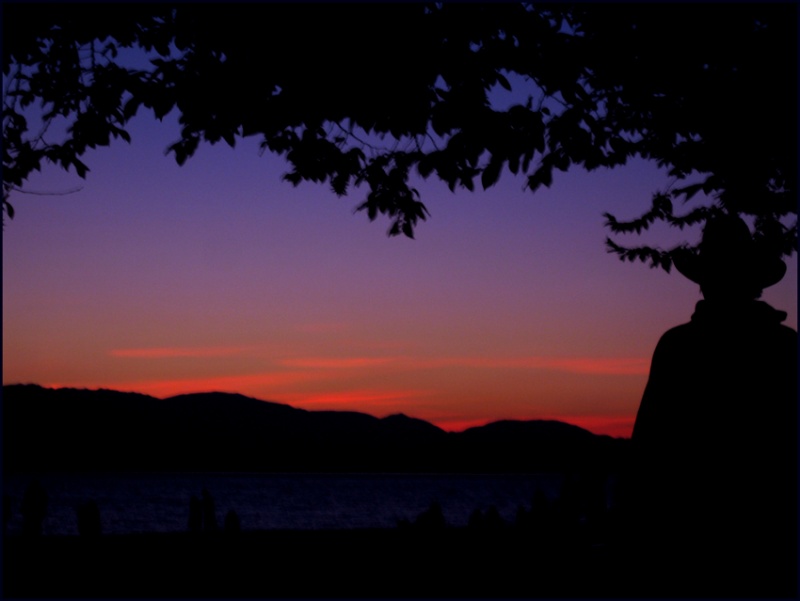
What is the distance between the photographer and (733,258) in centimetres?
316

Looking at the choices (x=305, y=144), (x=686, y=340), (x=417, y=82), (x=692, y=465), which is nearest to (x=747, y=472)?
(x=692, y=465)

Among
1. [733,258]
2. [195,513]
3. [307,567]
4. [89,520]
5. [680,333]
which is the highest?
[733,258]

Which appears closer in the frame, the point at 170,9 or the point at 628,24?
the point at 628,24

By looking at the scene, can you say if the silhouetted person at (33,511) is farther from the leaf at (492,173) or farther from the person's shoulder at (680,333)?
the person's shoulder at (680,333)

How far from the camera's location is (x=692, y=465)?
117 inches

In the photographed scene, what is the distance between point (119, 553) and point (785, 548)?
955 cm

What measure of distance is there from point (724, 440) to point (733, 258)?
0.69 meters

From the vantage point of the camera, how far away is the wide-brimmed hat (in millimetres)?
3160

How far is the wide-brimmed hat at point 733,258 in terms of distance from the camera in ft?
10.4

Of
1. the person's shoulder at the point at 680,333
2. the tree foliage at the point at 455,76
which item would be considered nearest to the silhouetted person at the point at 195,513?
the tree foliage at the point at 455,76

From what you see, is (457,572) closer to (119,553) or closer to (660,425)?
(119,553)

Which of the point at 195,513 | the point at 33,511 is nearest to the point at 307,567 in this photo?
the point at 33,511

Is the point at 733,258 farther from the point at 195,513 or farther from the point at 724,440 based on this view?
the point at 195,513

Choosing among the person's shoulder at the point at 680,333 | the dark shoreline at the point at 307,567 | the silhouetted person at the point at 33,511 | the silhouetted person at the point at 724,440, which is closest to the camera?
the silhouetted person at the point at 724,440
